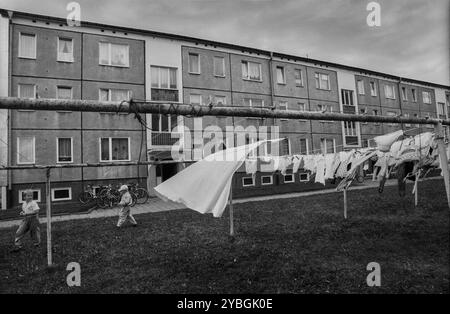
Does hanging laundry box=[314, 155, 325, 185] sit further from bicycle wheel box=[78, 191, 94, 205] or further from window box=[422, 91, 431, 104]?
window box=[422, 91, 431, 104]

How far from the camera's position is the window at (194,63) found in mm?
23087

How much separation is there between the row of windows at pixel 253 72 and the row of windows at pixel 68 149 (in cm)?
804

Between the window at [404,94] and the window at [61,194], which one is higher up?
the window at [404,94]

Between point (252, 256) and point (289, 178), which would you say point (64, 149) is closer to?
point (252, 256)

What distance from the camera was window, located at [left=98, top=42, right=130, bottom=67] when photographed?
2028 cm

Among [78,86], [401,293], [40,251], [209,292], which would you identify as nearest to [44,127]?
[78,86]

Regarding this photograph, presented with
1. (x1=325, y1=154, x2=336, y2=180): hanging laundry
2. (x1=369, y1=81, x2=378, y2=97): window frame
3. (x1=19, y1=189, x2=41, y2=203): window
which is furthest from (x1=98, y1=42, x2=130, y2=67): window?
(x1=369, y1=81, x2=378, y2=97): window frame

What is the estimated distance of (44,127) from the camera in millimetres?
18375

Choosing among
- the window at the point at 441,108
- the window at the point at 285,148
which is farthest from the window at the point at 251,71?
the window at the point at 441,108

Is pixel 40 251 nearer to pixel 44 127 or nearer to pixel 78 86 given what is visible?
pixel 44 127

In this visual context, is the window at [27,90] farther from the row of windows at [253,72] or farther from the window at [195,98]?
the row of windows at [253,72]

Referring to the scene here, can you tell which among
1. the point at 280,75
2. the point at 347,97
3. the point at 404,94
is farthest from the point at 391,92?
the point at 280,75

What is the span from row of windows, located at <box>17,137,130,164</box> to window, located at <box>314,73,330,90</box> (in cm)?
1956

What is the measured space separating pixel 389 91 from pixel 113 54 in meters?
31.2
